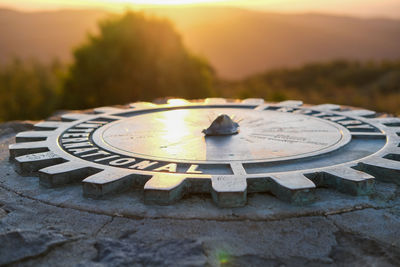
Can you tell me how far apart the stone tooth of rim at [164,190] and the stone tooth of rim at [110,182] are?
230 millimetres

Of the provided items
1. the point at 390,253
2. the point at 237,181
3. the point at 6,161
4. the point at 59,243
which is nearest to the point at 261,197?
the point at 237,181

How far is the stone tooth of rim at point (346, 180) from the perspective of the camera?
3.53 m

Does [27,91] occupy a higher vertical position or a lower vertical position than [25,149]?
higher

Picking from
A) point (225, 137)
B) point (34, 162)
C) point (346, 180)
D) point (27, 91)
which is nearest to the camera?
point (346, 180)

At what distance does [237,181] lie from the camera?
11.6ft

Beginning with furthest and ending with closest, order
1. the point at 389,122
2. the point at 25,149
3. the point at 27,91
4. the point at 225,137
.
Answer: the point at 27,91
the point at 389,122
the point at 225,137
the point at 25,149

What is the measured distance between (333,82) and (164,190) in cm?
2143

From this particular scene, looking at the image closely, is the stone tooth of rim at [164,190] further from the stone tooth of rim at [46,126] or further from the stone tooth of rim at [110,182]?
the stone tooth of rim at [46,126]

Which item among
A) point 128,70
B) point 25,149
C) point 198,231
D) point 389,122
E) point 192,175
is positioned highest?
point 128,70

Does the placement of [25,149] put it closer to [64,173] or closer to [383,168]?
[64,173]

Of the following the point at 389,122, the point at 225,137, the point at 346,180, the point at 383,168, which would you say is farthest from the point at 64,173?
the point at 389,122

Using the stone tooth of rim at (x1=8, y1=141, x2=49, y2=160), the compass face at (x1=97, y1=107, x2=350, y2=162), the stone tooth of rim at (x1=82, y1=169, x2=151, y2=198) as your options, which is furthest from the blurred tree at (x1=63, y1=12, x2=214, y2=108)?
the stone tooth of rim at (x1=82, y1=169, x2=151, y2=198)

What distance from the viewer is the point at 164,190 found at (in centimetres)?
338

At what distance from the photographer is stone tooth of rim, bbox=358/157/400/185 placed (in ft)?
12.6
